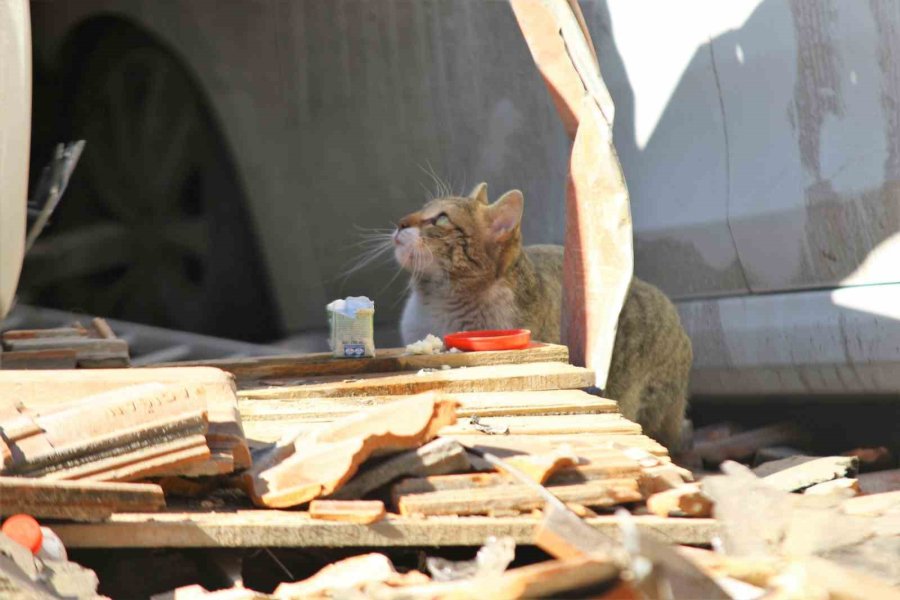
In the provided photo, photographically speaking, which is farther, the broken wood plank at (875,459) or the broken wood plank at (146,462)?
the broken wood plank at (875,459)

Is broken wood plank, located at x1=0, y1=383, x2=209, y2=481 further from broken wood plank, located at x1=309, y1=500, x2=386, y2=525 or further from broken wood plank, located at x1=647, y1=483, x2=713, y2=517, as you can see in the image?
broken wood plank, located at x1=647, y1=483, x2=713, y2=517

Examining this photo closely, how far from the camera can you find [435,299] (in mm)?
6023

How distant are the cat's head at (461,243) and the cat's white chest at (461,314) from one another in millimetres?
104

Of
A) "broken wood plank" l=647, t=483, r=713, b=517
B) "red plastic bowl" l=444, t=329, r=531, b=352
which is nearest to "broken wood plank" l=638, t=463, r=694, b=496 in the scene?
"broken wood plank" l=647, t=483, r=713, b=517

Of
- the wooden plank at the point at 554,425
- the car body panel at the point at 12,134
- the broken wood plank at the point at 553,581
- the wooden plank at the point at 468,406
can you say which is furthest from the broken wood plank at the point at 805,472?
the car body panel at the point at 12,134

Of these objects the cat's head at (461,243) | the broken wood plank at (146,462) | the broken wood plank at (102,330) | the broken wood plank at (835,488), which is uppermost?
the cat's head at (461,243)

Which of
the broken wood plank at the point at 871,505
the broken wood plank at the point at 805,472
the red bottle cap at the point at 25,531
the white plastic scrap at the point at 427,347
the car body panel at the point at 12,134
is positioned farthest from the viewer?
the white plastic scrap at the point at 427,347

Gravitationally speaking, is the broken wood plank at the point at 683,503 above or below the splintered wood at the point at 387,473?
below

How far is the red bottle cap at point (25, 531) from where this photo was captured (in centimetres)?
241

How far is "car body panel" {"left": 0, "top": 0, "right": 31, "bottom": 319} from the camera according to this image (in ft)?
10.9

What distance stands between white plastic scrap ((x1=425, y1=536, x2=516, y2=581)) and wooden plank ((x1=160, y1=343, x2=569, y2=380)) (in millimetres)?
1784

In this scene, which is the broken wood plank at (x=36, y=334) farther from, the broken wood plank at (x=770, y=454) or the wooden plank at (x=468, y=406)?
the broken wood plank at (x=770, y=454)

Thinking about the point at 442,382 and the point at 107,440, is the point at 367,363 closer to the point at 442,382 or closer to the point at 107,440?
the point at 442,382

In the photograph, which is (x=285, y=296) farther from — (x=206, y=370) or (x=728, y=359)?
(x=206, y=370)
